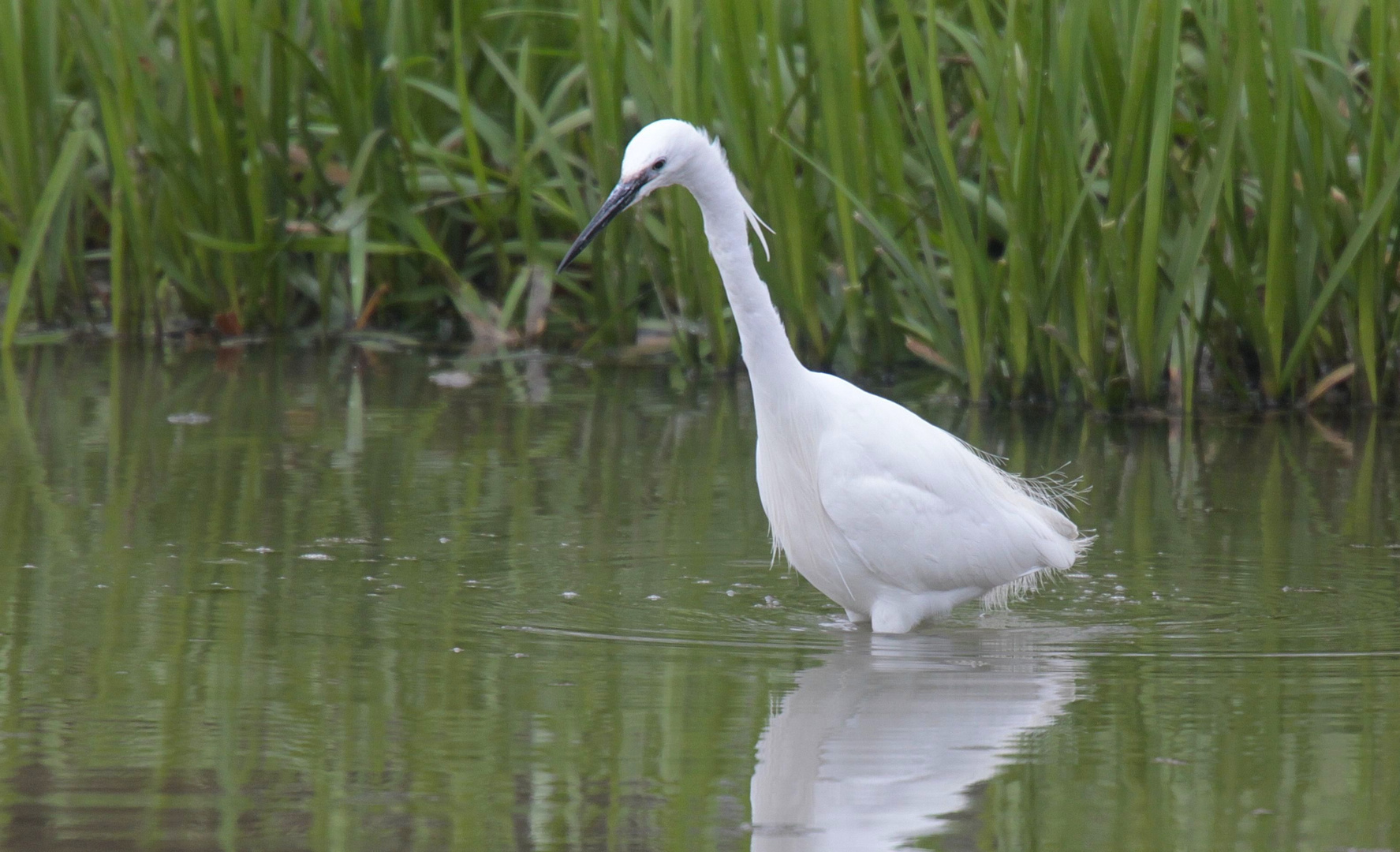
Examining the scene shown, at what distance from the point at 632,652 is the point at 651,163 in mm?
996

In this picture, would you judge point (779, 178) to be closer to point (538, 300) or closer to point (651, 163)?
point (538, 300)

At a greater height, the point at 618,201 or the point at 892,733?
the point at 618,201

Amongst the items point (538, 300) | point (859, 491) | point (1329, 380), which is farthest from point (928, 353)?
point (859, 491)

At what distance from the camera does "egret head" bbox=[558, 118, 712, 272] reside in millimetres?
3920

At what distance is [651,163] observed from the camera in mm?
3930

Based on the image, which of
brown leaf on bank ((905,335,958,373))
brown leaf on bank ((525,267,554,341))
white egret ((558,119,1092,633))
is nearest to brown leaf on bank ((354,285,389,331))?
brown leaf on bank ((525,267,554,341))

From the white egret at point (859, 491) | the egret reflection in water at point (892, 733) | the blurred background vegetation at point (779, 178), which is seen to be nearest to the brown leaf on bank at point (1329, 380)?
the blurred background vegetation at point (779, 178)

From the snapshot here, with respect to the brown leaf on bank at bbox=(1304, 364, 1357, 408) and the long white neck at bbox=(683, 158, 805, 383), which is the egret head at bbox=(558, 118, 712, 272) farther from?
the brown leaf on bank at bbox=(1304, 364, 1357, 408)

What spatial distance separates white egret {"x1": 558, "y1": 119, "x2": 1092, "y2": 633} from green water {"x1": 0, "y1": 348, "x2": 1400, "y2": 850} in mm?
118

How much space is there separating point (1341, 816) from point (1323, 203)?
335 centimetres

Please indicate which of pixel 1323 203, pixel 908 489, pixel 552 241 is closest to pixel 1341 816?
pixel 908 489

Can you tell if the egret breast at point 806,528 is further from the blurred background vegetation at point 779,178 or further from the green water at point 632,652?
the blurred background vegetation at point 779,178

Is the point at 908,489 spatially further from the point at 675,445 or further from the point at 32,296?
the point at 32,296

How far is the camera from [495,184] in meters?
7.57
